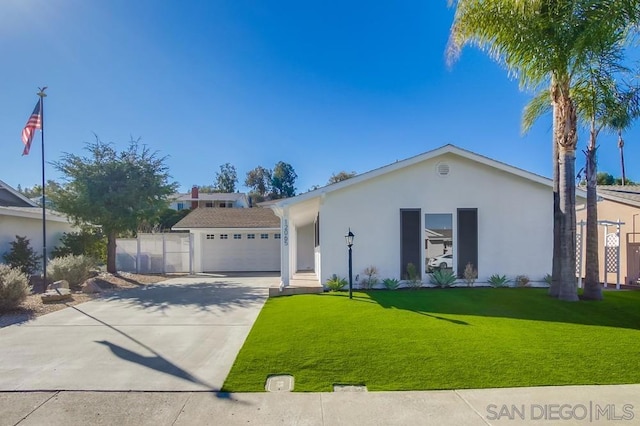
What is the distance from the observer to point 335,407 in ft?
13.4

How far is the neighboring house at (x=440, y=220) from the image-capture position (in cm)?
1165

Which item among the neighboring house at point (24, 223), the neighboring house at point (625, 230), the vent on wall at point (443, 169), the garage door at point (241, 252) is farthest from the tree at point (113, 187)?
Answer: the neighboring house at point (625, 230)

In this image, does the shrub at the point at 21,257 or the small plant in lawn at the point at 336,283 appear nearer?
the small plant in lawn at the point at 336,283

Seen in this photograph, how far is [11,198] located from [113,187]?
8.52 m

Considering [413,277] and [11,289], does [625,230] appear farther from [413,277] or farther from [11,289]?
[11,289]

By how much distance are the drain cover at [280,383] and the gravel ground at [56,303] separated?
6.79 m

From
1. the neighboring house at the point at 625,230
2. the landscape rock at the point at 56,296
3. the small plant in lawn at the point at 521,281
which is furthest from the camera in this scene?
the neighboring house at the point at 625,230

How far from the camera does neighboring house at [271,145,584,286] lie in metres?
11.6

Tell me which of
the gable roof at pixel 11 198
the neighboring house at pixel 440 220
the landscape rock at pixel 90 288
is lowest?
the landscape rock at pixel 90 288

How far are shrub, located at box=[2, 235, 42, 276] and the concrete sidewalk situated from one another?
13352 mm

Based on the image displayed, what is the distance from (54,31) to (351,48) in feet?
29.3

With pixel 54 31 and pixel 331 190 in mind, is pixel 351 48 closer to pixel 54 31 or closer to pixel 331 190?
pixel 331 190

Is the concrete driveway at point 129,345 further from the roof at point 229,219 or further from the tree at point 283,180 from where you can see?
the tree at point 283,180

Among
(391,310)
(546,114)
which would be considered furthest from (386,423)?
(546,114)
